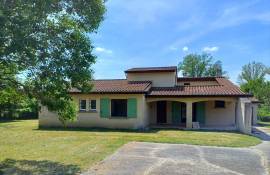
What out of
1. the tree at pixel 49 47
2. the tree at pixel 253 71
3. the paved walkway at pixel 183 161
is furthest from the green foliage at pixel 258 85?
the tree at pixel 49 47

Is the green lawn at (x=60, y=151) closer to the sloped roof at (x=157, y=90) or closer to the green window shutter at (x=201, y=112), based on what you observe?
the sloped roof at (x=157, y=90)

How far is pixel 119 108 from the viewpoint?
2591 centimetres

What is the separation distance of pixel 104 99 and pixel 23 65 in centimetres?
1416

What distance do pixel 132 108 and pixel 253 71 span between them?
2533 inches

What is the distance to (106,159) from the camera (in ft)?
38.9

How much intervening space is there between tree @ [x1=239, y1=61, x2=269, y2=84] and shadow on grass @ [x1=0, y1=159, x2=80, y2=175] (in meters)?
72.9

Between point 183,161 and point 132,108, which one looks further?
point 132,108

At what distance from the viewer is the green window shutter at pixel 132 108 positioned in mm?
23469

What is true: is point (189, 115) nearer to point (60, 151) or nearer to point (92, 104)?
point (92, 104)

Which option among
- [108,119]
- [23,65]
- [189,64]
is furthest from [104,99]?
[189,64]

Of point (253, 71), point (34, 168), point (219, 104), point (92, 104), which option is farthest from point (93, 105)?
point (253, 71)

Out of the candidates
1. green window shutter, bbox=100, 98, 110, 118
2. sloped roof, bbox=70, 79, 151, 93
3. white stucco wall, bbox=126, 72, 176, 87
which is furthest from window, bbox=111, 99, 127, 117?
white stucco wall, bbox=126, 72, 176, 87

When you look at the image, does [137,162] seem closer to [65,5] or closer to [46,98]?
[46,98]

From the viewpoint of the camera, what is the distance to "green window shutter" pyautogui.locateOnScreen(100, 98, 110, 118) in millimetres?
24094
